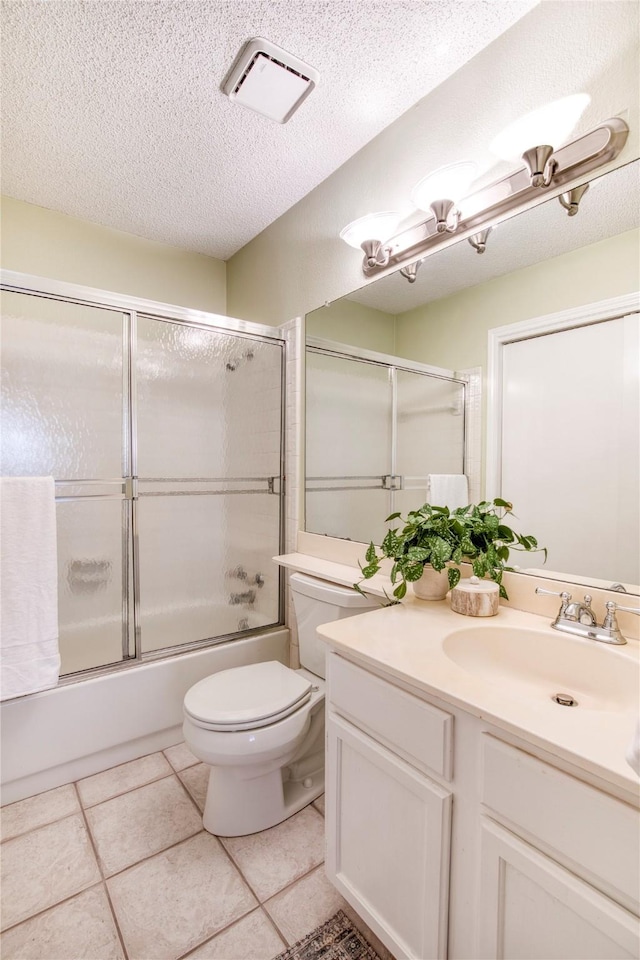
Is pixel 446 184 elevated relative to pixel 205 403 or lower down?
elevated

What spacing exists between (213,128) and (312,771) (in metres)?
2.47

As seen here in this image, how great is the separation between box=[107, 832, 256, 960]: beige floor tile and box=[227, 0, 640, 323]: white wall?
2098mm

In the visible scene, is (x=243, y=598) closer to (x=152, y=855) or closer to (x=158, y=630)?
(x=158, y=630)

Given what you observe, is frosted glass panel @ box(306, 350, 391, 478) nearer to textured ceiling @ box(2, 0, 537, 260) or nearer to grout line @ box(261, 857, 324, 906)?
textured ceiling @ box(2, 0, 537, 260)

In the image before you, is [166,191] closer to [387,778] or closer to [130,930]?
[387,778]

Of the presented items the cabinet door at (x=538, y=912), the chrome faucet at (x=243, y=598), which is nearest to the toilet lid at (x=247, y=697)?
the chrome faucet at (x=243, y=598)

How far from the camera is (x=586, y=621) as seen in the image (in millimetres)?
1090

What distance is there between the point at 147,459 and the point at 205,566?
594mm

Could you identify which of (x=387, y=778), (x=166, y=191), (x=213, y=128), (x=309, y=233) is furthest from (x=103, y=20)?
(x=387, y=778)

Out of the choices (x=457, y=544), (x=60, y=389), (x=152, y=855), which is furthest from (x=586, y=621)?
(x=60, y=389)

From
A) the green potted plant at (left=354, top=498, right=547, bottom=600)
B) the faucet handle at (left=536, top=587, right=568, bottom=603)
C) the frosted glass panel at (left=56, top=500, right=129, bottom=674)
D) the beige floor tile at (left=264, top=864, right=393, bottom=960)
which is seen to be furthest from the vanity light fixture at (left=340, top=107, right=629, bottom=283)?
the beige floor tile at (left=264, top=864, right=393, bottom=960)

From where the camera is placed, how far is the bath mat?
109 centimetres

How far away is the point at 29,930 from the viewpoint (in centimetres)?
116

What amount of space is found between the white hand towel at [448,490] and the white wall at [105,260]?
6.47 ft
